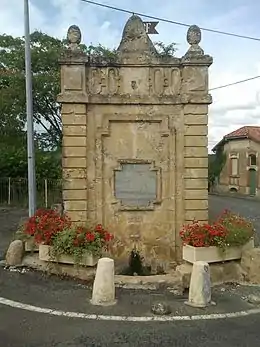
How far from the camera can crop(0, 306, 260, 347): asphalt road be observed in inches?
240

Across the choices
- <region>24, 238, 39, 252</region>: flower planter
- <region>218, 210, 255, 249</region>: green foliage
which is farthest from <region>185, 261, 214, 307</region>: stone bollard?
<region>24, 238, 39, 252</region>: flower planter

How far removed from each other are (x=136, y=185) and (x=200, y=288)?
3.37m

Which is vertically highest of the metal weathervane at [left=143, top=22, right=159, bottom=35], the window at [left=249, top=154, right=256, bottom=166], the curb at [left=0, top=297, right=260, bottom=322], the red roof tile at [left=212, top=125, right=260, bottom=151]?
the metal weathervane at [left=143, top=22, right=159, bottom=35]

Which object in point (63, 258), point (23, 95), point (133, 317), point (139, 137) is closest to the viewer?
point (133, 317)

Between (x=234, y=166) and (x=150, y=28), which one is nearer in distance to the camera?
(x=150, y=28)

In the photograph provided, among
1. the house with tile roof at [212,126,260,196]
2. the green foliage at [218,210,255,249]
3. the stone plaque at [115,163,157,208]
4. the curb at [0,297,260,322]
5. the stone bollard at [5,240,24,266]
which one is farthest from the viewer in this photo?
the house with tile roof at [212,126,260,196]

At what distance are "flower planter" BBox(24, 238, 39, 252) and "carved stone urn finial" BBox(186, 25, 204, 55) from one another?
532 centimetres

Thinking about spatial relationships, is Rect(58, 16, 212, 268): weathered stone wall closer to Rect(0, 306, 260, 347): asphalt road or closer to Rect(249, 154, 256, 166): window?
Rect(0, 306, 260, 347): asphalt road

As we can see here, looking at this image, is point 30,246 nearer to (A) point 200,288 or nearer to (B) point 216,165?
(A) point 200,288

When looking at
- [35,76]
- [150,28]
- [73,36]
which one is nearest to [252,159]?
[35,76]

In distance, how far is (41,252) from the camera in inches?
384

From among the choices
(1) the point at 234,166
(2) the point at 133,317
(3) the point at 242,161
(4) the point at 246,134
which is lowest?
(2) the point at 133,317

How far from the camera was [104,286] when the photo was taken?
25.6 ft

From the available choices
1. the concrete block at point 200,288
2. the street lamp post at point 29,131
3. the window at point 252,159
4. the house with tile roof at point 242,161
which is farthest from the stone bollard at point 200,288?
the window at point 252,159
